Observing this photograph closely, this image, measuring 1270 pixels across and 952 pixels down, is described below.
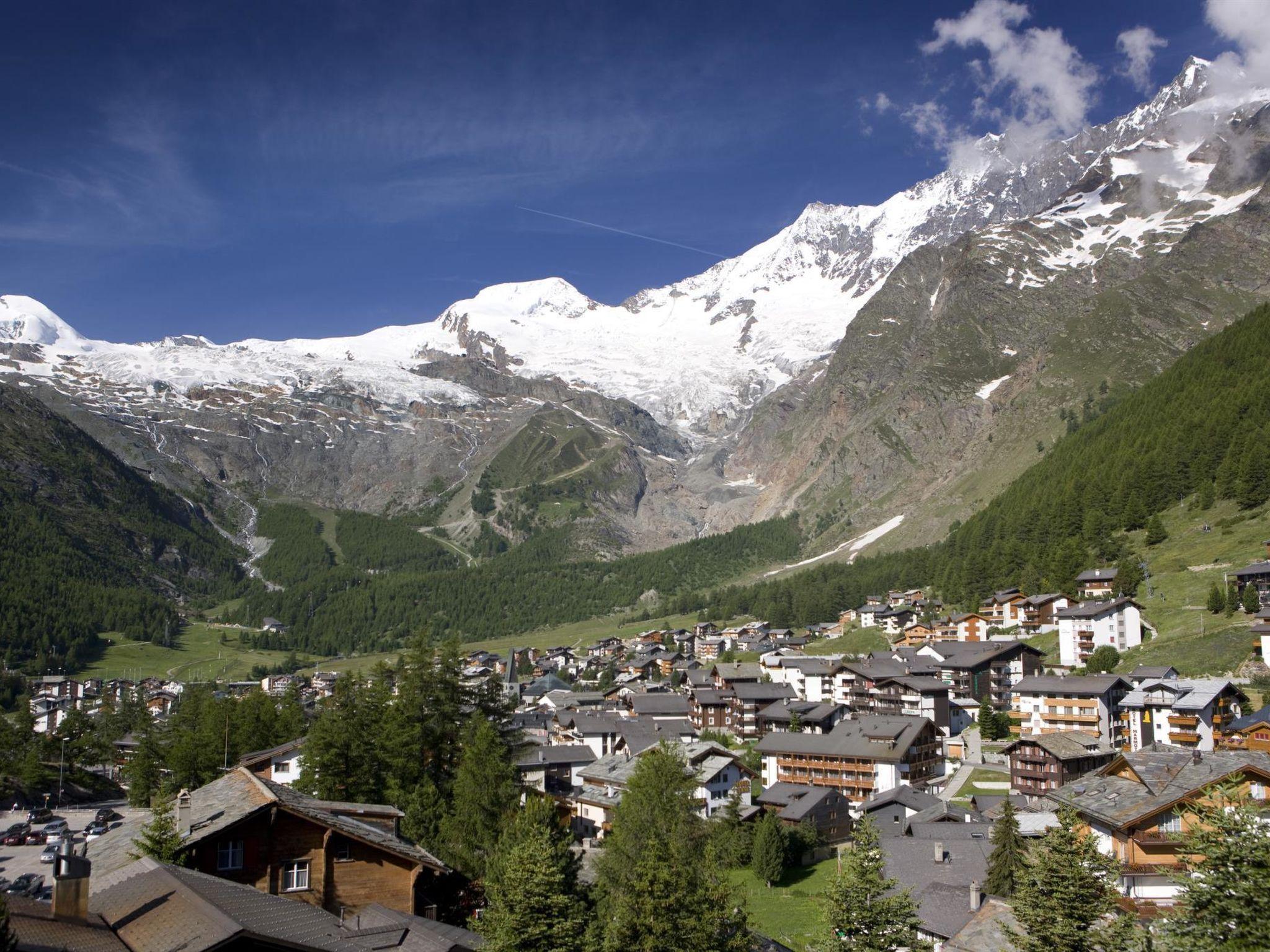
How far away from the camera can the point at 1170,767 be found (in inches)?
1570

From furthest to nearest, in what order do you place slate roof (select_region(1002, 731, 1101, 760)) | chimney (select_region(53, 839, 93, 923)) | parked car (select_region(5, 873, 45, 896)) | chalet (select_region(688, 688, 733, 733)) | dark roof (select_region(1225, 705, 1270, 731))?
1. chalet (select_region(688, 688, 733, 733))
2. slate roof (select_region(1002, 731, 1101, 760))
3. dark roof (select_region(1225, 705, 1270, 731))
4. parked car (select_region(5, 873, 45, 896))
5. chimney (select_region(53, 839, 93, 923))

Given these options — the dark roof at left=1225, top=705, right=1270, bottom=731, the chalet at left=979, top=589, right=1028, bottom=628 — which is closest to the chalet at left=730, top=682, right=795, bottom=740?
the chalet at left=979, top=589, right=1028, bottom=628

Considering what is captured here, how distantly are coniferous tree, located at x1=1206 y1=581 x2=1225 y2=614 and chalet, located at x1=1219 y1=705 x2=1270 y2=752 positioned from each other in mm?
29689

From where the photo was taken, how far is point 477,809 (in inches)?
1483

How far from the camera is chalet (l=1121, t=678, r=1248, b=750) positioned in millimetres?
69125

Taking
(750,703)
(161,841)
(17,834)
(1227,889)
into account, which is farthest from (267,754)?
(750,703)

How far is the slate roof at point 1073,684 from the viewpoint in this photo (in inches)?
3248

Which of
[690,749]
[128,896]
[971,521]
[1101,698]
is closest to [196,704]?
[690,749]

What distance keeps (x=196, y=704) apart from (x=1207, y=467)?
414ft

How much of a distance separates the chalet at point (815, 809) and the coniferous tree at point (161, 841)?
2137 inches

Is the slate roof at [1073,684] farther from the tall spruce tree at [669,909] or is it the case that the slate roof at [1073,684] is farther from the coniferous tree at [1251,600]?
the tall spruce tree at [669,909]

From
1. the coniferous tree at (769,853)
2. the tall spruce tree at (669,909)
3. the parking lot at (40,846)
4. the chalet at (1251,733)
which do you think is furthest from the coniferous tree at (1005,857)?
the parking lot at (40,846)

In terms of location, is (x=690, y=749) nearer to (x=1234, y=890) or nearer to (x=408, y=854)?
(x=408, y=854)

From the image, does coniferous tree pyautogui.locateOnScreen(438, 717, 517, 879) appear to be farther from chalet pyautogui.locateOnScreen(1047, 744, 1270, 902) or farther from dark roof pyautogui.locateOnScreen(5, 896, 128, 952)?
chalet pyautogui.locateOnScreen(1047, 744, 1270, 902)
